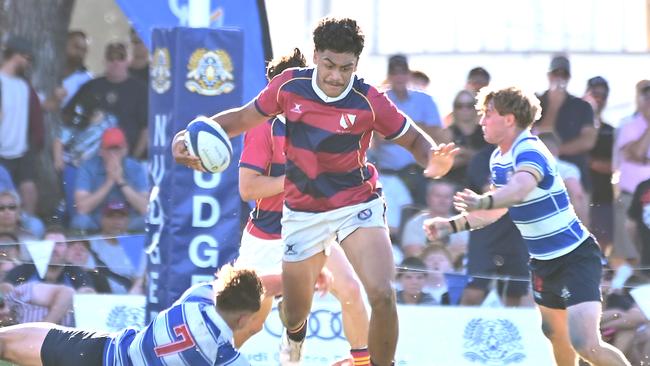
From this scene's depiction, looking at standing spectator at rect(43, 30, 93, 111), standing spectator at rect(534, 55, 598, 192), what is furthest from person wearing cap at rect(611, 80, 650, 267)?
standing spectator at rect(43, 30, 93, 111)

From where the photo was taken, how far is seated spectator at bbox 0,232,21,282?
10.2m

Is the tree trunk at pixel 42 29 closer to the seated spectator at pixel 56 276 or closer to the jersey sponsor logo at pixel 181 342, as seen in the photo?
the seated spectator at pixel 56 276

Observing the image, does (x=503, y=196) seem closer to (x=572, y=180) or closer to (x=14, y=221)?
(x=572, y=180)

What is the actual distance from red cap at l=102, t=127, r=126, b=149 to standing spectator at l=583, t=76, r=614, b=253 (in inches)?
144

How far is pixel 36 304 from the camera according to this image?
1002cm

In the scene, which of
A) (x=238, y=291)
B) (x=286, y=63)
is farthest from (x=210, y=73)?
(x=238, y=291)

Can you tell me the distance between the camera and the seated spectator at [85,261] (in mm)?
10266

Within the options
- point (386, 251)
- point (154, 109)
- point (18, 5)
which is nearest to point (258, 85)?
point (154, 109)

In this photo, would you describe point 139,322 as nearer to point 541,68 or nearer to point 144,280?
point 144,280

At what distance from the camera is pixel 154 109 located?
865cm

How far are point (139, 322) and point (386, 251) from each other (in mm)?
3086

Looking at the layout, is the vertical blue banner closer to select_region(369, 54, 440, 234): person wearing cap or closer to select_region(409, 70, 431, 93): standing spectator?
select_region(369, 54, 440, 234): person wearing cap

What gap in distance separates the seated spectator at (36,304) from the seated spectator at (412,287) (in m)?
2.26

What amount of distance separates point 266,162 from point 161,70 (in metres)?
0.84
